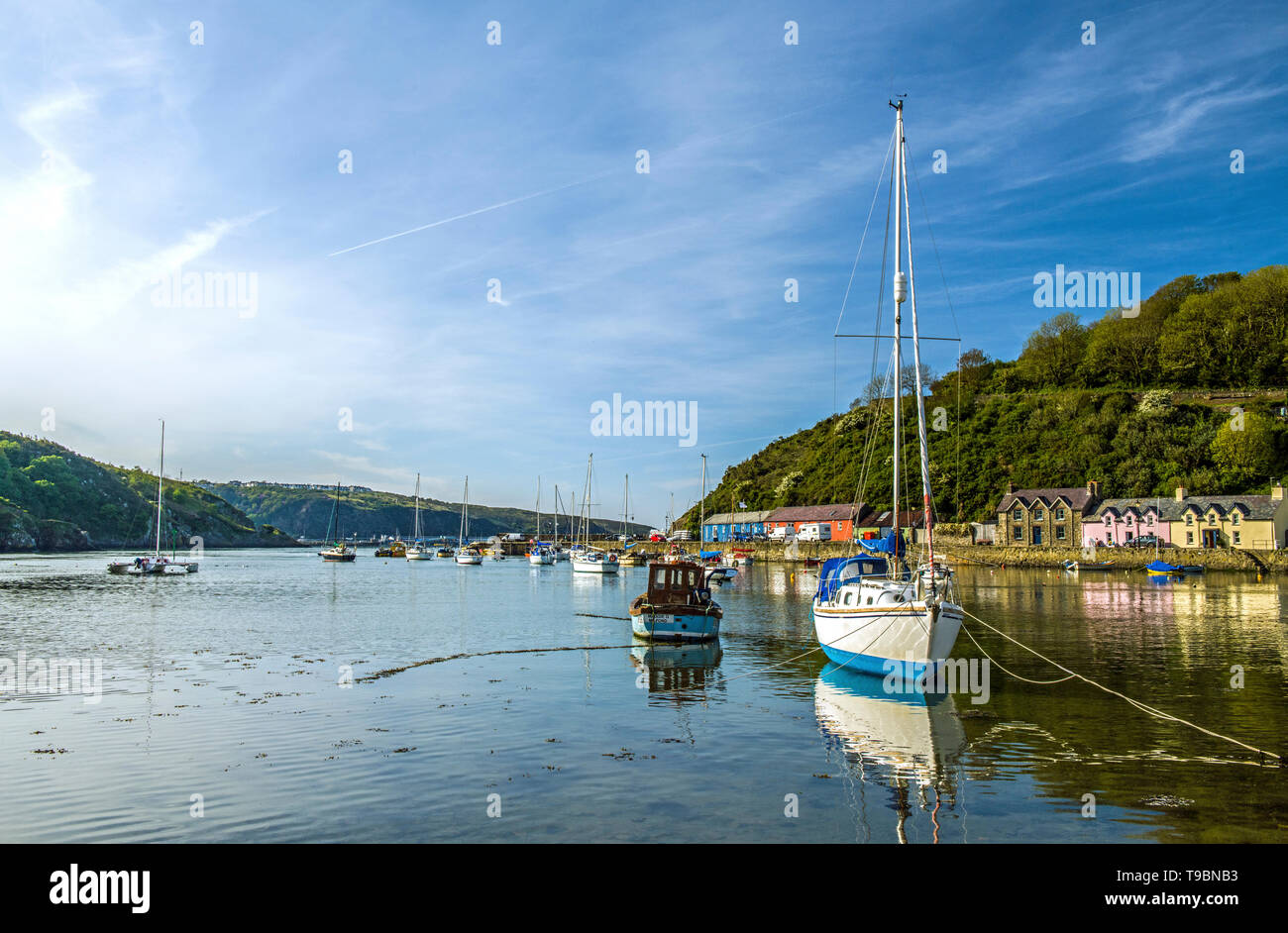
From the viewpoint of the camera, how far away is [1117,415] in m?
136

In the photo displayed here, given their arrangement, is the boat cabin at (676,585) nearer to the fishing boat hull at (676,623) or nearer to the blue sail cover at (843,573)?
the fishing boat hull at (676,623)

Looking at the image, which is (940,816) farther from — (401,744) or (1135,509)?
(1135,509)

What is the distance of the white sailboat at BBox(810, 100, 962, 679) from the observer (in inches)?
934

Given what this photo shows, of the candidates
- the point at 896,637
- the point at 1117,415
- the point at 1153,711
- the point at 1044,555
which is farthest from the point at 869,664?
the point at 1117,415

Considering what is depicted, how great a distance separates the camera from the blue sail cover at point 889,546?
28.6 meters

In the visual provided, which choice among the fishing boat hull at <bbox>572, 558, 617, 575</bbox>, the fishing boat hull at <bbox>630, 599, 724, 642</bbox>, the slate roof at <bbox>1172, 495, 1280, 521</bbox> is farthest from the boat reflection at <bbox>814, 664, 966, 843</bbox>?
the slate roof at <bbox>1172, 495, 1280, 521</bbox>

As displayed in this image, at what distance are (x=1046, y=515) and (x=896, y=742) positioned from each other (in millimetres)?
113197

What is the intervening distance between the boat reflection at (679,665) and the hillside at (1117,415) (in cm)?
8187

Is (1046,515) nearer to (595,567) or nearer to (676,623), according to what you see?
(595,567)

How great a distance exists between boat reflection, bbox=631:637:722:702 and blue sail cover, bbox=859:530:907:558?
25.0 ft

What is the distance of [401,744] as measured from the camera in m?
17.8
